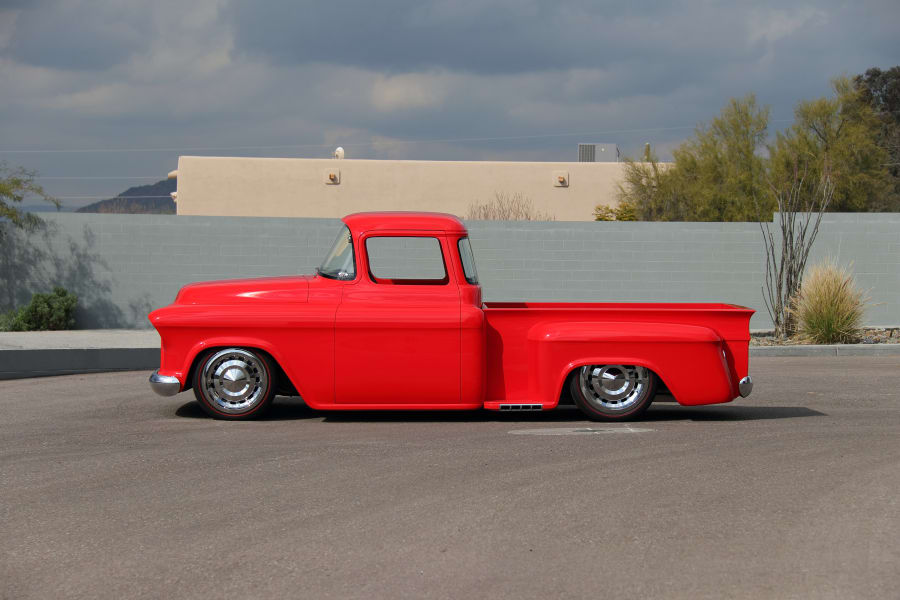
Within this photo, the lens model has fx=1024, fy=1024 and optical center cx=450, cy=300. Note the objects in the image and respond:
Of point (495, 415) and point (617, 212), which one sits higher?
point (617, 212)

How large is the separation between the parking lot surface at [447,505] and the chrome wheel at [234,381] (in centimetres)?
21

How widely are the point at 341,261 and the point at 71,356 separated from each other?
5.57 metres

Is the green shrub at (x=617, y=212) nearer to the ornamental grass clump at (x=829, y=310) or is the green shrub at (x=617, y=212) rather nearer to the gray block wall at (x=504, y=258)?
the gray block wall at (x=504, y=258)

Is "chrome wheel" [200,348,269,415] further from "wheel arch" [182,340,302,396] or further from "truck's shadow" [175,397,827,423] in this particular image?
"truck's shadow" [175,397,827,423]

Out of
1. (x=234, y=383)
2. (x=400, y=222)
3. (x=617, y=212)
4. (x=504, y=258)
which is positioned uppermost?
(x=617, y=212)

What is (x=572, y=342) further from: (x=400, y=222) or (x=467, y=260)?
(x=400, y=222)

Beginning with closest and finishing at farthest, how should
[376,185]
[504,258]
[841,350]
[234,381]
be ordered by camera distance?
[234,381]
[841,350]
[504,258]
[376,185]

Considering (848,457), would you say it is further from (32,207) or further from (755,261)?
(32,207)

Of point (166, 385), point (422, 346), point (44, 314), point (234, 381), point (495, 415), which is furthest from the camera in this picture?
point (44, 314)

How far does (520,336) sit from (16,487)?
4334 millimetres

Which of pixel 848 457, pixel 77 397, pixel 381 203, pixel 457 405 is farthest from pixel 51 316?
pixel 381 203

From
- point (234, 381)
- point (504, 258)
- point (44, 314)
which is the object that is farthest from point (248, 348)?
point (504, 258)

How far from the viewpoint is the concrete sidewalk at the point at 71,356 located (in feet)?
42.3

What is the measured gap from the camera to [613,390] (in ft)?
30.4
